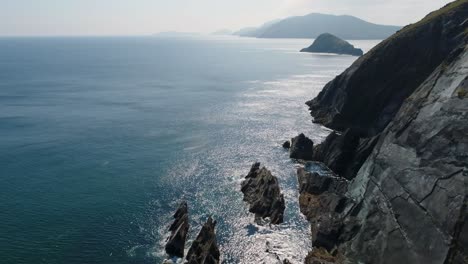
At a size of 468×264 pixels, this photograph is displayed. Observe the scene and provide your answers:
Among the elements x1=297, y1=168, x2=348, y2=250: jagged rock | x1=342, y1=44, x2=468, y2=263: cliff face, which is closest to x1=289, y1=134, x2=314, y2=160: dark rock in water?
x1=297, y1=168, x2=348, y2=250: jagged rock

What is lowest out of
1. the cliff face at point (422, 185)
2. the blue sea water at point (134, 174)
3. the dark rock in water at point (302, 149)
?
the blue sea water at point (134, 174)

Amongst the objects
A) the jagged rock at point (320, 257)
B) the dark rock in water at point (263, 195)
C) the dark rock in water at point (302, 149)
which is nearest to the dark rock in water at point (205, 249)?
the dark rock in water at point (263, 195)

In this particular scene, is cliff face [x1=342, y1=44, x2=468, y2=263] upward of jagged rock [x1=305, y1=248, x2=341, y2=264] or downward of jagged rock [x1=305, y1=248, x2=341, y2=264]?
upward

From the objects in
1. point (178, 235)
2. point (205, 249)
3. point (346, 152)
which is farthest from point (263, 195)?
point (346, 152)

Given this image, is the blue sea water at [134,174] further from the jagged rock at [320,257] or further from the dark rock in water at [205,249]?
the dark rock in water at [205,249]

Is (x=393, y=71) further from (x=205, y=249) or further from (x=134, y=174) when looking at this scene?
(x=205, y=249)

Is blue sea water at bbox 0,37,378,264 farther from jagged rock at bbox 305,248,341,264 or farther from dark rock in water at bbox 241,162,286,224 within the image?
dark rock in water at bbox 241,162,286,224

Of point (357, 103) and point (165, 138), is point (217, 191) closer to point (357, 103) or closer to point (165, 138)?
point (165, 138)
